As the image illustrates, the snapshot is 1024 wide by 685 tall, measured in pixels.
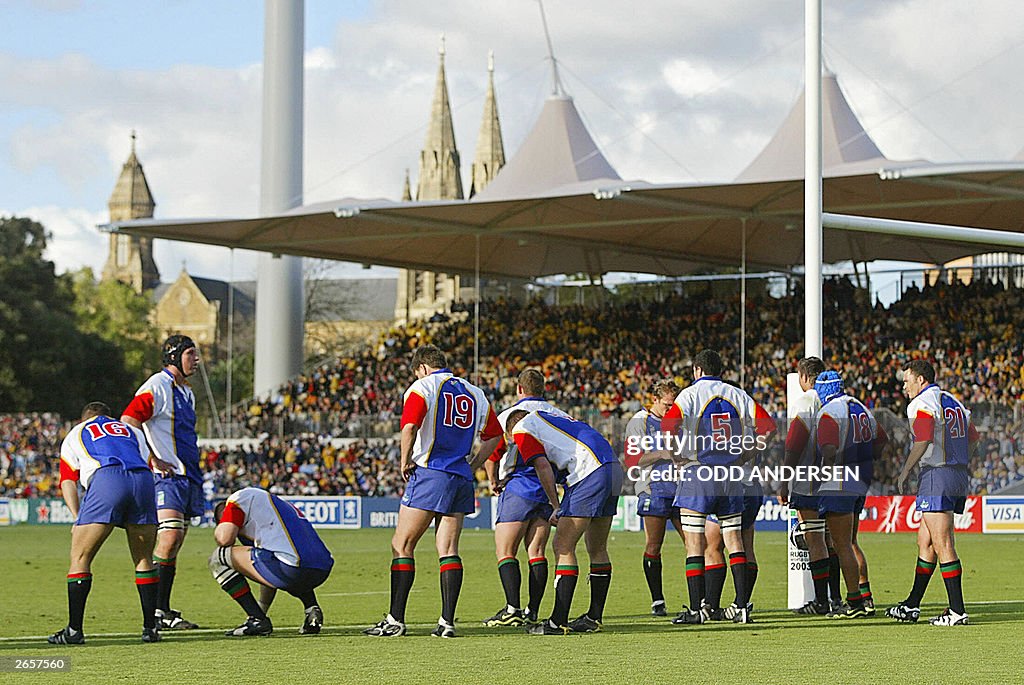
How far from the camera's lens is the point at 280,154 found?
44.8m

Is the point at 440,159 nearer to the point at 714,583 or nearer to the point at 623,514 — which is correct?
the point at 623,514

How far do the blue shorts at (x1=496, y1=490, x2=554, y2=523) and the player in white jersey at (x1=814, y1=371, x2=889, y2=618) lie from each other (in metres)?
2.35

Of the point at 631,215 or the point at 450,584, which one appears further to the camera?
the point at 631,215

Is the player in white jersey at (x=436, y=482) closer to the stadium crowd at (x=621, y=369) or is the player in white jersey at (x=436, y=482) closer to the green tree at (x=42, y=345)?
the stadium crowd at (x=621, y=369)

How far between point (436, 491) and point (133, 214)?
436 ft

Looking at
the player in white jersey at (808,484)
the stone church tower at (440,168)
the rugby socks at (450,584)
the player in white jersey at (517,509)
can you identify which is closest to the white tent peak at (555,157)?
the player in white jersey at (808,484)

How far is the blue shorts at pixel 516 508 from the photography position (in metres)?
11.0

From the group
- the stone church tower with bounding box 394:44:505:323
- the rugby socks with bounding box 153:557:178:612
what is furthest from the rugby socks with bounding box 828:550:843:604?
the stone church tower with bounding box 394:44:505:323

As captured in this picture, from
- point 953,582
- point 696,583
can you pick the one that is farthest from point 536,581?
point 953,582

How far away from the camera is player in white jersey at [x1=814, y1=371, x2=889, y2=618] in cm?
1170

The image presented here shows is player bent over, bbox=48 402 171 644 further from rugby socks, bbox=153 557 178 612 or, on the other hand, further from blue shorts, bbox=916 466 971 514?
blue shorts, bbox=916 466 971 514

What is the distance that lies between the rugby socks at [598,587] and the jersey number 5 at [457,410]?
1599 mm

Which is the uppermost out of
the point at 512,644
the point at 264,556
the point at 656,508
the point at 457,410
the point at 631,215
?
the point at 631,215

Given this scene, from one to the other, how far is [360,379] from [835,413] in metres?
33.1
